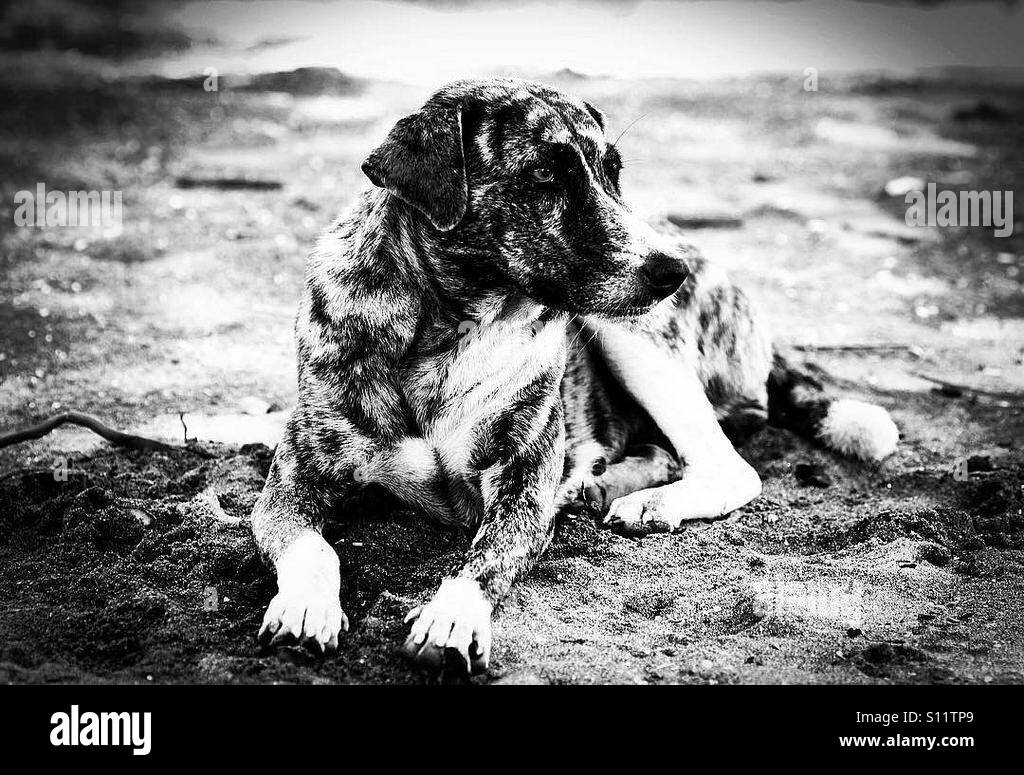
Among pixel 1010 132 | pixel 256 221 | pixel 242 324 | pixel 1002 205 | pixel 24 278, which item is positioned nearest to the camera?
pixel 242 324

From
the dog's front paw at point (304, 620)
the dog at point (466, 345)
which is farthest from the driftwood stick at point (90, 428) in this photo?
the dog's front paw at point (304, 620)

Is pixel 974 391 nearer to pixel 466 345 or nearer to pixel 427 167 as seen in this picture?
pixel 466 345

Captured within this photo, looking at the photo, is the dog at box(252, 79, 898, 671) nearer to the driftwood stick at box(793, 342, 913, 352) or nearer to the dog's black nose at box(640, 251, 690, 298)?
the dog's black nose at box(640, 251, 690, 298)

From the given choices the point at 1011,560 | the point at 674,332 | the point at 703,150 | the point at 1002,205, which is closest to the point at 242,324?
the point at 674,332

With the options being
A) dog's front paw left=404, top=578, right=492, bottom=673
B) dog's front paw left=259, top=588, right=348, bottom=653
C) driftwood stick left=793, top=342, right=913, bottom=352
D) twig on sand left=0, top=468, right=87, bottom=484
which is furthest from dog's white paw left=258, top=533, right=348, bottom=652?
driftwood stick left=793, top=342, right=913, bottom=352

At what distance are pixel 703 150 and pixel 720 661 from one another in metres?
7.45

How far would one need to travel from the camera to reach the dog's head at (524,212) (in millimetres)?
3521

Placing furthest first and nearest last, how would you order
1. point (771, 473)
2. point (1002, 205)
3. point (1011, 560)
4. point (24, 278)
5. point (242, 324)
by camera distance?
point (1002, 205)
point (24, 278)
point (242, 324)
point (771, 473)
point (1011, 560)

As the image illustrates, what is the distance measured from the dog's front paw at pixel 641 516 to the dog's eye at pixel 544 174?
4.20ft

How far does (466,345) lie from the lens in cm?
375

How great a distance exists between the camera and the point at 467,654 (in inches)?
122

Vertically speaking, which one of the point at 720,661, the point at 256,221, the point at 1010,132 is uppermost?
the point at 1010,132

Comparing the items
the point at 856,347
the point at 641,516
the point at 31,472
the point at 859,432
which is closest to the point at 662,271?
the point at 641,516

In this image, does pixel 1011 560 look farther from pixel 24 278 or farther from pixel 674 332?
pixel 24 278
